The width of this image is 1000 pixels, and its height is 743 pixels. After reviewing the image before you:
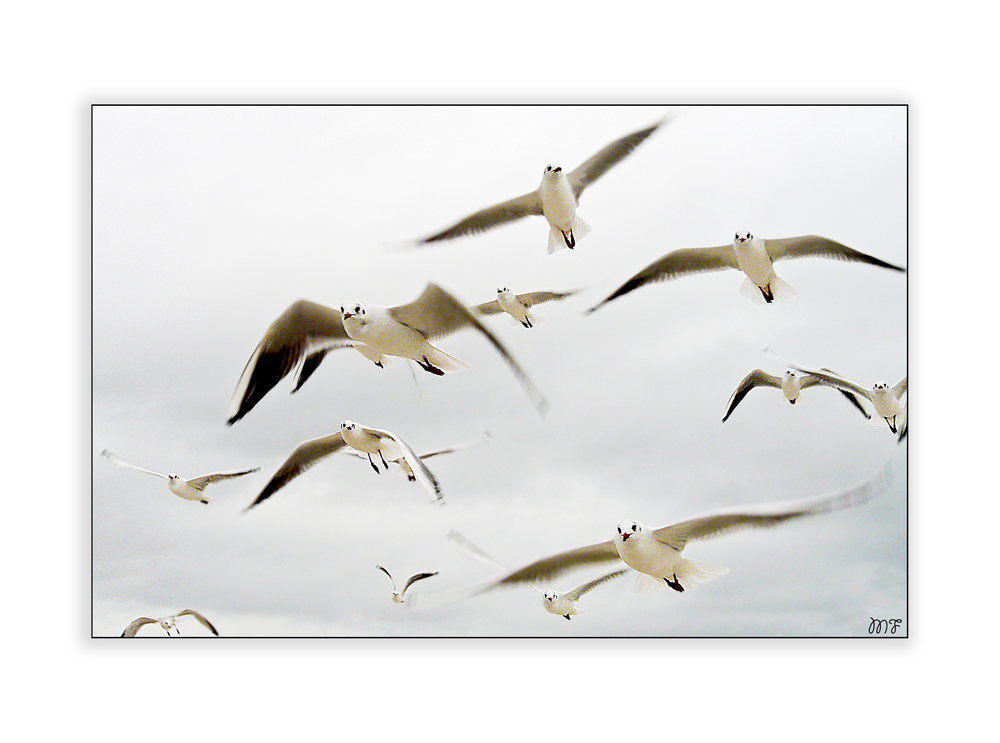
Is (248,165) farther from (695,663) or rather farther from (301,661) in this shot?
(695,663)

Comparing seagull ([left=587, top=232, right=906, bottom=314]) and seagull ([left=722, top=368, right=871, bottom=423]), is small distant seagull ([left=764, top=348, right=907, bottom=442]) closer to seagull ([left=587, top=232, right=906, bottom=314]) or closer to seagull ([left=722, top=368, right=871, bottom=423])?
seagull ([left=722, top=368, right=871, bottom=423])

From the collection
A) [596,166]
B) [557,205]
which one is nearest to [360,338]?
[557,205]

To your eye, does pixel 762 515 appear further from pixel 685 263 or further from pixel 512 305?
pixel 512 305

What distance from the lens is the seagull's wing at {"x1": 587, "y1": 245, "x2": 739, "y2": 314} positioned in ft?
8.26

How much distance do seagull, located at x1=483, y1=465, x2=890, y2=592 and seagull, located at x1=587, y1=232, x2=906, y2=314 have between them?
475mm

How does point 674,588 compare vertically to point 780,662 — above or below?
above

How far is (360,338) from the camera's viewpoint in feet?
8.18

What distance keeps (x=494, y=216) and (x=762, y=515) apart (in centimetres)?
90

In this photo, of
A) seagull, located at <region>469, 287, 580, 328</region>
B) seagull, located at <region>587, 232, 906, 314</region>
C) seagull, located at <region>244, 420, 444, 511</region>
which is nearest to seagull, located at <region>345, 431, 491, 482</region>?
seagull, located at <region>244, 420, 444, 511</region>

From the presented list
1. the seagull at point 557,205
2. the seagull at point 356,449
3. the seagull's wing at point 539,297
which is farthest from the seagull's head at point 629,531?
the seagull at point 557,205

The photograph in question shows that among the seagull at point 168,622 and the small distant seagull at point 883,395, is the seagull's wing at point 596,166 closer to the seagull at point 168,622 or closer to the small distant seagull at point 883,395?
the small distant seagull at point 883,395

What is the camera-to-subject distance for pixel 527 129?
8.30 feet
